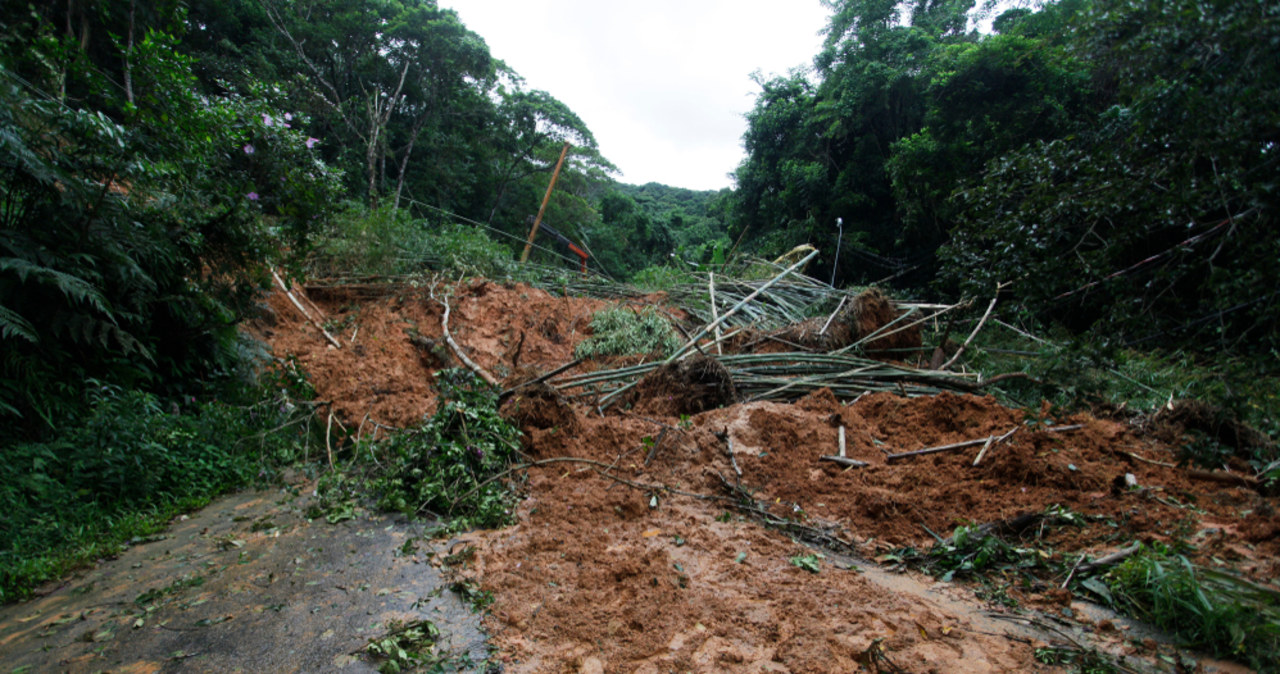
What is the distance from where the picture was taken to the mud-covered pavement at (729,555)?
1.96m

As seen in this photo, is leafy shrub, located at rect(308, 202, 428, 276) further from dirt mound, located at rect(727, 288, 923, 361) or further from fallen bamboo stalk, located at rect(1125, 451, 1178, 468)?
fallen bamboo stalk, located at rect(1125, 451, 1178, 468)

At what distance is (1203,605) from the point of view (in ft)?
6.15

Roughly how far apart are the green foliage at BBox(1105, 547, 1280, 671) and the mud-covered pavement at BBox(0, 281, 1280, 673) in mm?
91

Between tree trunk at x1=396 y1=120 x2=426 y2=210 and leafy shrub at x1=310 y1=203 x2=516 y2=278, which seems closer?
leafy shrub at x1=310 y1=203 x2=516 y2=278

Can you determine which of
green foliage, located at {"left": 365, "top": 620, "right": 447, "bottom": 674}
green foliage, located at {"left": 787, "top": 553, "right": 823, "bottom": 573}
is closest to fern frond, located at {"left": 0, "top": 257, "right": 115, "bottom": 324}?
green foliage, located at {"left": 365, "top": 620, "right": 447, "bottom": 674}

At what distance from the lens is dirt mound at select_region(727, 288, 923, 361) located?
594 cm

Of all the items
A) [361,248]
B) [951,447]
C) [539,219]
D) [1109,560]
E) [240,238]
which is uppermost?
[539,219]

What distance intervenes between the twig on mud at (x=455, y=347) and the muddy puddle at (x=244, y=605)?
1.80 m

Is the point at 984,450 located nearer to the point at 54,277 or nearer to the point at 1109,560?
the point at 1109,560

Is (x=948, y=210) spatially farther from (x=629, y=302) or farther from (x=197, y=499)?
(x=197, y=499)

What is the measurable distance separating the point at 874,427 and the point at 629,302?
5.04 meters

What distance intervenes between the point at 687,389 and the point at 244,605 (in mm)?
3197

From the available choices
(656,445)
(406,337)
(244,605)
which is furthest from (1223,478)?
(406,337)

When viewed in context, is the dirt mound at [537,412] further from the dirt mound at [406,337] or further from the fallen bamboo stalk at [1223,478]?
the fallen bamboo stalk at [1223,478]
